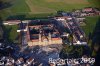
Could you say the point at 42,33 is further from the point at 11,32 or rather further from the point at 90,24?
the point at 90,24

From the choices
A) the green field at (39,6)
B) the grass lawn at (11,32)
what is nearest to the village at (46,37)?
the grass lawn at (11,32)

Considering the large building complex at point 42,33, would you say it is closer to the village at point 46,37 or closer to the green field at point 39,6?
the village at point 46,37

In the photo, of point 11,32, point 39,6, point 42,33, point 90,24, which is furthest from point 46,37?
point 39,6

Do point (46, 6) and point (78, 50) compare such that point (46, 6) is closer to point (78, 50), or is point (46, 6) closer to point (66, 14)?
point (66, 14)

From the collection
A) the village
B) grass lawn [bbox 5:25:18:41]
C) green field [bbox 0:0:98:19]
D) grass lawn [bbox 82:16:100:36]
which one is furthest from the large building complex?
grass lawn [bbox 82:16:100:36]

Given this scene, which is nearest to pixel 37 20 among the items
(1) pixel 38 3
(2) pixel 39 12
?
(2) pixel 39 12

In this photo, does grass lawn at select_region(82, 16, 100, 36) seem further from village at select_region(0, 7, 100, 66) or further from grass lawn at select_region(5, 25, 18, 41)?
grass lawn at select_region(5, 25, 18, 41)
